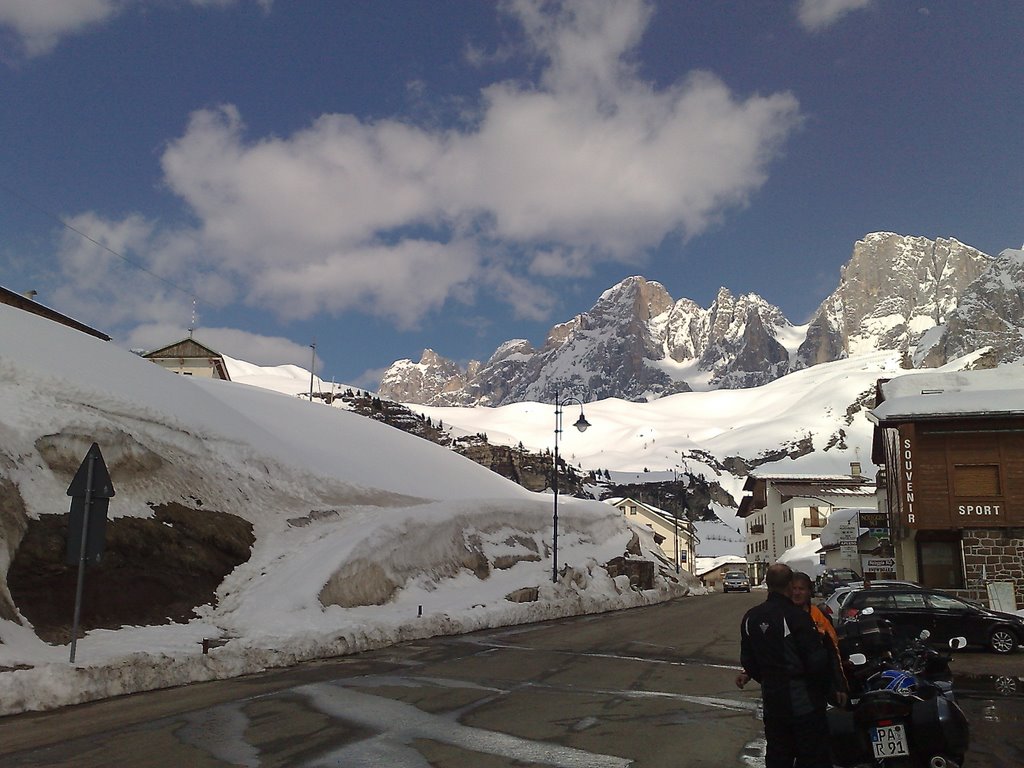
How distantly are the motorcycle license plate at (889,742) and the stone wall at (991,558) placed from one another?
2797cm

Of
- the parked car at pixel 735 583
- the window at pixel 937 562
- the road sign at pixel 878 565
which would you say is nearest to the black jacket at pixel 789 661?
the road sign at pixel 878 565

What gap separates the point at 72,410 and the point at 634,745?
16.6m

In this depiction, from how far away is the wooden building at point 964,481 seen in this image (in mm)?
30703

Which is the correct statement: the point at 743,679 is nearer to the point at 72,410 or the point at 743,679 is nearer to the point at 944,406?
the point at 72,410

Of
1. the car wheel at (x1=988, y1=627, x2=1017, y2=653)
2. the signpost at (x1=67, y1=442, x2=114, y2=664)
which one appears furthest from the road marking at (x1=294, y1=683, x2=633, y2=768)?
the car wheel at (x1=988, y1=627, x2=1017, y2=653)

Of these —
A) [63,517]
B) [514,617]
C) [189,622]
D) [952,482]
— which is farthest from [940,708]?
[952,482]

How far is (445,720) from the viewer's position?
898 centimetres

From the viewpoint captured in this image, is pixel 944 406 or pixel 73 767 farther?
pixel 944 406

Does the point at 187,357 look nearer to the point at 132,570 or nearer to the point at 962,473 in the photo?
the point at 132,570

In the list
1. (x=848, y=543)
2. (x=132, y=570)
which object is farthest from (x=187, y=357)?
(x=848, y=543)

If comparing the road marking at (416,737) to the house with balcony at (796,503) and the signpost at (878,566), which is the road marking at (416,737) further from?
the house with balcony at (796,503)

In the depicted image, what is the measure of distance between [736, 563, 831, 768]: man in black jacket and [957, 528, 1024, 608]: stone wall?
2965cm

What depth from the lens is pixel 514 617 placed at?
24469mm

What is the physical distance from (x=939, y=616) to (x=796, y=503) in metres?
69.2
